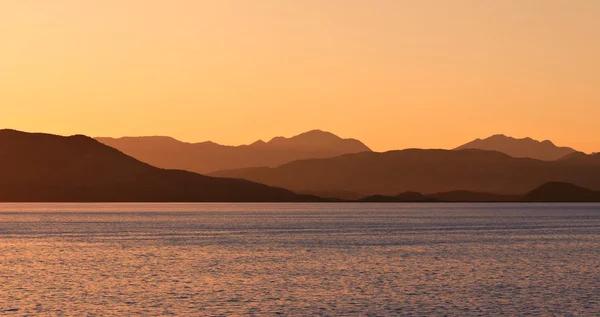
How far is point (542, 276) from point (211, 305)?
128 ft

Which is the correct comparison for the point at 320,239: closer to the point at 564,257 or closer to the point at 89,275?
the point at 564,257

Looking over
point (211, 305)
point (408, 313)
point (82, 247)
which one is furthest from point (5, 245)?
point (408, 313)

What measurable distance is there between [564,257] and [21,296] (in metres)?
72.2

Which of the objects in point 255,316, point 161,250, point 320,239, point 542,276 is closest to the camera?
point 255,316

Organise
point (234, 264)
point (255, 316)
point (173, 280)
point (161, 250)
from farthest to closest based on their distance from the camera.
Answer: point (161, 250), point (234, 264), point (173, 280), point (255, 316)

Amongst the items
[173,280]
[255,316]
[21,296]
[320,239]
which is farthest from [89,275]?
[320,239]

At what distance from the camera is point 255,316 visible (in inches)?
2435

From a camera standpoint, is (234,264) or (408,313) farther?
(234,264)

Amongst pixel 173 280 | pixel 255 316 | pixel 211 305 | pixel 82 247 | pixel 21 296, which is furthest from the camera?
pixel 82 247

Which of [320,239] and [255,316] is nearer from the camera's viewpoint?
[255,316]

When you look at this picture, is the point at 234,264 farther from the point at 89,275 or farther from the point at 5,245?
the point at 5,245

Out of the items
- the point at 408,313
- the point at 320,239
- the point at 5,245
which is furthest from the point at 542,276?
the point at 5,245

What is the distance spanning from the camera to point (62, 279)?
86.3m

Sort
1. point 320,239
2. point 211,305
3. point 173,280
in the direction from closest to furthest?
point 211,305 → point 173,280 → point 320,239
